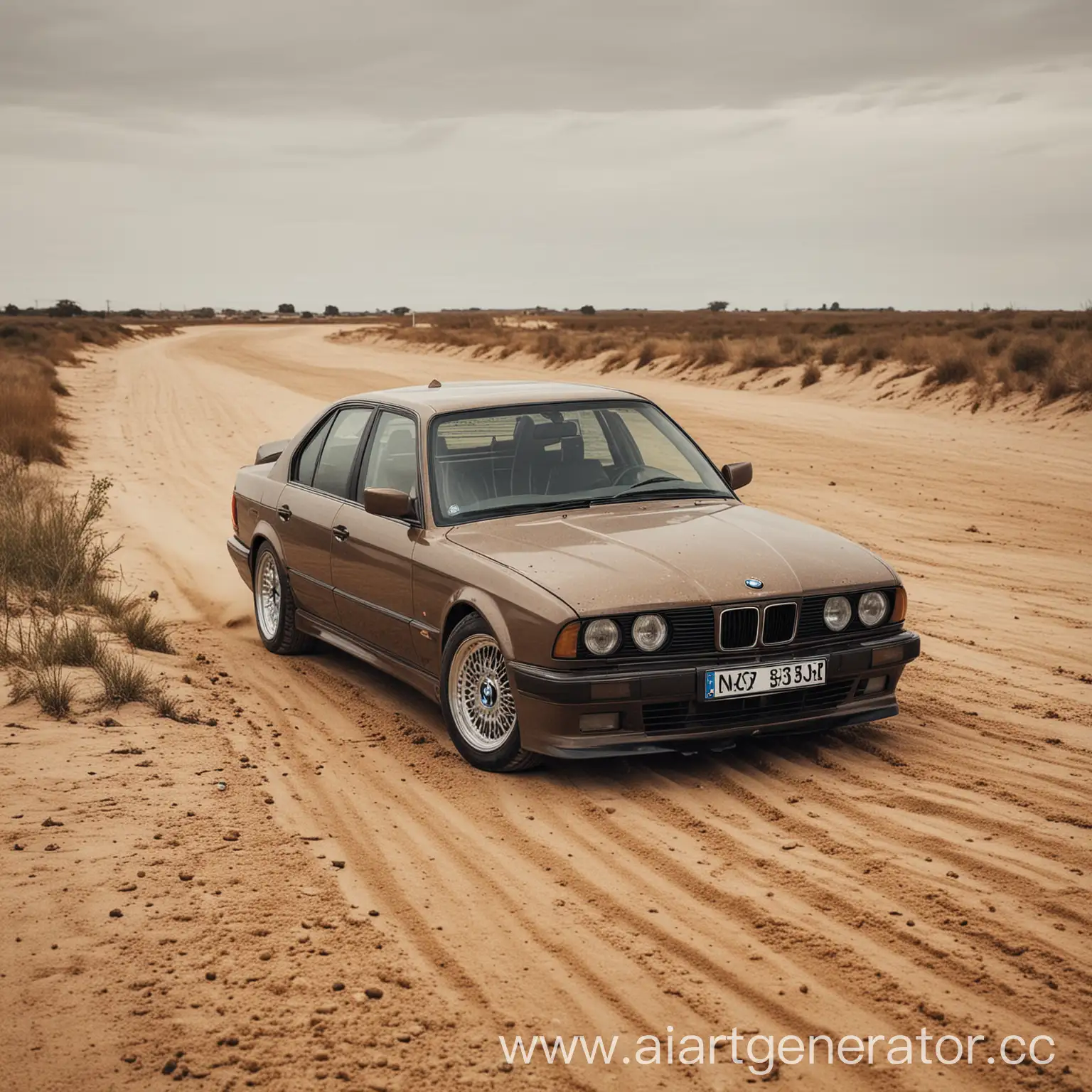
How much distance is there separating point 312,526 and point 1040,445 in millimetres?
12957

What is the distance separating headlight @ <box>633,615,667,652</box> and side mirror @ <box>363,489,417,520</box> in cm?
148

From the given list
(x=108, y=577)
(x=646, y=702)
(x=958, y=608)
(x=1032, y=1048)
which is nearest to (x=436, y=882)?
(x=646, y=702)

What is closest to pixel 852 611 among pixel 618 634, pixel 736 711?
pixel 736 711

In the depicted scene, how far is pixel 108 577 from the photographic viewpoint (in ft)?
31.7

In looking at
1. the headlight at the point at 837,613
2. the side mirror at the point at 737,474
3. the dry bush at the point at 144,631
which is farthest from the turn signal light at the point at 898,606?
the dry bush at the point at 144,631

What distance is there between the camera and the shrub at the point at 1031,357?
74.6 ft

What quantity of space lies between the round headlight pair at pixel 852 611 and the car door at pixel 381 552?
1956mm

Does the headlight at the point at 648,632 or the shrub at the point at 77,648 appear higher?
the headlight at the point at 648,632

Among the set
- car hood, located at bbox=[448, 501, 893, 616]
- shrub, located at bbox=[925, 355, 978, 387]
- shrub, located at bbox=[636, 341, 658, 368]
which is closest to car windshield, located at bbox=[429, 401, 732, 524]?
car hood, located at bbox=[448, 501, 893, 616]

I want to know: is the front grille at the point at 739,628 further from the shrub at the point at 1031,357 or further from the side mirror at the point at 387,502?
the shrub at the point at 1031,357

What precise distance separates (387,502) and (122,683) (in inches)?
68.1

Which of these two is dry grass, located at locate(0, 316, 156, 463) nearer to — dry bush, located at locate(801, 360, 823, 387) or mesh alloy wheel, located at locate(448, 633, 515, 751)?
mesh alloy wheel, located at locate(448, 633, 515, 751)

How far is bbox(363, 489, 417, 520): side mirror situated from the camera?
6094mm

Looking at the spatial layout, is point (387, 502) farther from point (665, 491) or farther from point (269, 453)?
point (269, 453)
